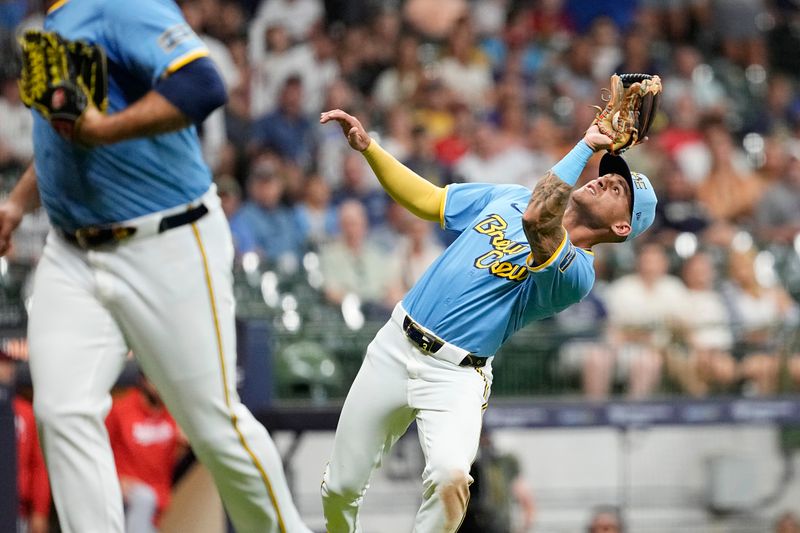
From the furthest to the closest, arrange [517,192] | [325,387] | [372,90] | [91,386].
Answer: [372,90] < [325,387] < [517,192] < [91,386]

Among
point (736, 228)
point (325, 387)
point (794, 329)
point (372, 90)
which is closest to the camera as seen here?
point (325, 387)

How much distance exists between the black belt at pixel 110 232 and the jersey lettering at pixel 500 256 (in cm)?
123

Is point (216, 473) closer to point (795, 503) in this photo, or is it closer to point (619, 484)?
point (619, 484)

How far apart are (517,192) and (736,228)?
5.61m

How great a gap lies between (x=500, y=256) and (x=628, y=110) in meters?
0.78

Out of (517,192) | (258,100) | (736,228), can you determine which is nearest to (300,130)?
(258,100)

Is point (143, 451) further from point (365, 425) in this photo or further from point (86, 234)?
point (86, 234)

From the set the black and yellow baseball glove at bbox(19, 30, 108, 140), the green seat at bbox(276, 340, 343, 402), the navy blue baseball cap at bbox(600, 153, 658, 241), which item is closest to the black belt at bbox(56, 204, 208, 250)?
the black and yellow baseball glove at bbox(19, 30, 108, 140)

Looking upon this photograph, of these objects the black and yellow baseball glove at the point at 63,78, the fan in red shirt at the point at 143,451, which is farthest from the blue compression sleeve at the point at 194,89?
the fan in red shirt at the point at 143,451

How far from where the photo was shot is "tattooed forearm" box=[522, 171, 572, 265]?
4.05 meters

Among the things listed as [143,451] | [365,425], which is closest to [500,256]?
[365,425]

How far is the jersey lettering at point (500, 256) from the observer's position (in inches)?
179

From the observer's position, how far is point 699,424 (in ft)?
25.3

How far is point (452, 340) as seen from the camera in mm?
4543
